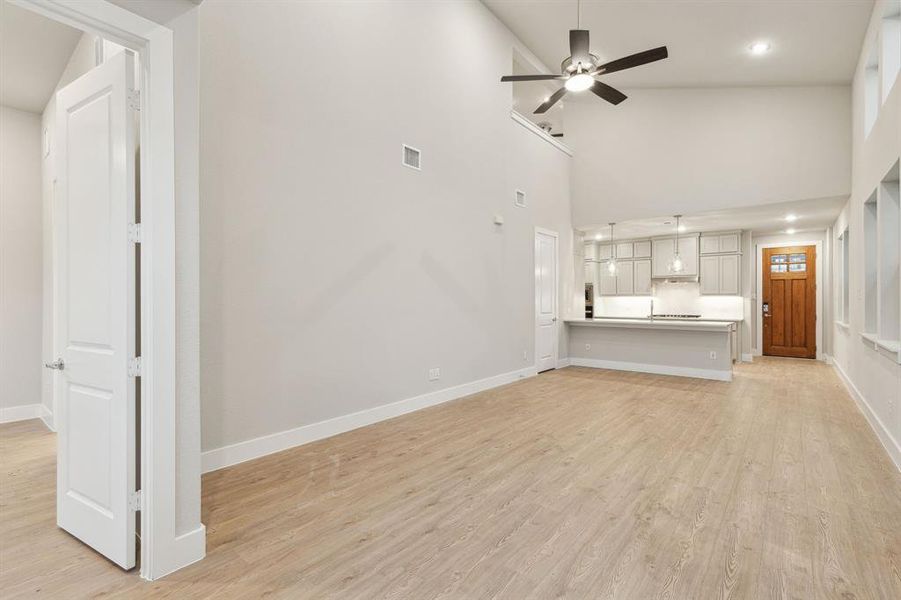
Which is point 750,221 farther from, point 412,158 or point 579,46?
point 412,158

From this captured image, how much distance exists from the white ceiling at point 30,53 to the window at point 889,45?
23.3 feet

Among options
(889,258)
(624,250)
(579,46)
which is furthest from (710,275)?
(579,46)

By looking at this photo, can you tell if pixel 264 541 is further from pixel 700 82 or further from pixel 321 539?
pixel 700 82

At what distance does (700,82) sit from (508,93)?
3.07 m

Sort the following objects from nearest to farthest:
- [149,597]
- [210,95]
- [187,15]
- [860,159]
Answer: [149,597], [187,15], [210,95], [860,159]

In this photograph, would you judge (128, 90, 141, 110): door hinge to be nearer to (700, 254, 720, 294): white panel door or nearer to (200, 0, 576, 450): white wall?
(200, 0, 576, 450): white wall

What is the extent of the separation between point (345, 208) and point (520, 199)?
11.4 ft

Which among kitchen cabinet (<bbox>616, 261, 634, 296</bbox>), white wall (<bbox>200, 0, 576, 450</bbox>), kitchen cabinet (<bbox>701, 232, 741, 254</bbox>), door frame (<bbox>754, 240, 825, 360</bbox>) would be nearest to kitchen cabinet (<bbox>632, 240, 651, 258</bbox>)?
kitchen cabinet (<bbox>616, 261, 634, 296</bbox>)

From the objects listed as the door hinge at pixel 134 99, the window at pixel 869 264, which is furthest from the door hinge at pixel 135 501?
the window at pixel 869 264

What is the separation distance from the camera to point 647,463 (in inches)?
129

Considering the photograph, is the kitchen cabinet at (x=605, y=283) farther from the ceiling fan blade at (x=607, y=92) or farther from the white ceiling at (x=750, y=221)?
the ceiling fan blade at (x=607, y=92)

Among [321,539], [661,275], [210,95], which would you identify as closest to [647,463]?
[321,539]

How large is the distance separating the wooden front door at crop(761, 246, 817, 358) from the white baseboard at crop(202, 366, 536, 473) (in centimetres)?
777

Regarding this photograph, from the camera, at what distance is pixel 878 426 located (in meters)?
3.94
